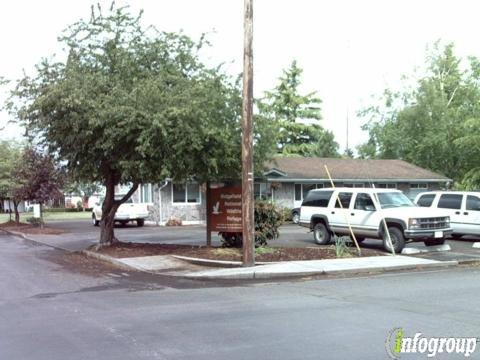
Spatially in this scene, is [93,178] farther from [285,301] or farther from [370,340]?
[370,340]

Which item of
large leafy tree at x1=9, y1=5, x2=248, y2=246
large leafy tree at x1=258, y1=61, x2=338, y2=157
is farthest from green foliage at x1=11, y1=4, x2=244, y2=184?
large leafy tree at x1=258, y1=61, x2=338, y2=157

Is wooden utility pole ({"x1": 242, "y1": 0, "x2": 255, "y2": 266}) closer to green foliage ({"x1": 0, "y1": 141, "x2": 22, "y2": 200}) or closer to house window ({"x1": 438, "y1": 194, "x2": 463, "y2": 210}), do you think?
house window ({"x1": 438, "y1": 194, "x2": 463, "y2": 210})

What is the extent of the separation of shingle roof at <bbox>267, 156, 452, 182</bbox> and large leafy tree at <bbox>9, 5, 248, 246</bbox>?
18184 mm

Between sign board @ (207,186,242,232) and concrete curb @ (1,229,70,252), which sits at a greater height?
sign board @ (207,186,242,232)

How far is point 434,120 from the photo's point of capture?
4775 cm

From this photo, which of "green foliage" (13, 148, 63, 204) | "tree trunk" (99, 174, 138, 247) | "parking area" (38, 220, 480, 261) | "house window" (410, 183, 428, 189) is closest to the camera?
"parking area" (38, 220, 480, 261)

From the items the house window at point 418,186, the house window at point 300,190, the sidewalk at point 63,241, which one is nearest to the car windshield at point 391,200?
the sidewalk at point 63,241

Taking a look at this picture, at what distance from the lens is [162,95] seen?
15.9m

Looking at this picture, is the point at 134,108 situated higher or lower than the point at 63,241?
higher

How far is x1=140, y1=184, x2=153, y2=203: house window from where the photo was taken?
116ft

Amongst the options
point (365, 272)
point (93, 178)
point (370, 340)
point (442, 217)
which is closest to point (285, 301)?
point (370, 340)

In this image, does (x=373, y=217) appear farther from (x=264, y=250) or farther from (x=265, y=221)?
(x=264, y=250)

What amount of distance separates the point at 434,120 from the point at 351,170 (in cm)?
1204

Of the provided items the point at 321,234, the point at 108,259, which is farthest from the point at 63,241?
the point at 321,234
